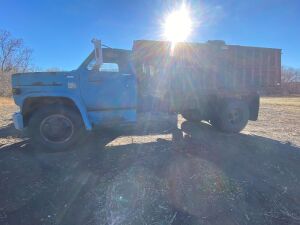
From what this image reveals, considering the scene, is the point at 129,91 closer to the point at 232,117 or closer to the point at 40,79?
the point at 40,79

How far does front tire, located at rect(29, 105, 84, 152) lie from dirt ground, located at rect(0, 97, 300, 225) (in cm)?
21

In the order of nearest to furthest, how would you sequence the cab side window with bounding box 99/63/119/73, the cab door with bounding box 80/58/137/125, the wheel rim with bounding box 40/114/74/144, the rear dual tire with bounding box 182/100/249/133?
the wheel rim with bounding box 40/114/74/144 → the cab door with bounding box 80/58/137/125 → the cab side window with bounding box 99/63/119/73 → the rear dual tire with bounding box 182/100/249/133

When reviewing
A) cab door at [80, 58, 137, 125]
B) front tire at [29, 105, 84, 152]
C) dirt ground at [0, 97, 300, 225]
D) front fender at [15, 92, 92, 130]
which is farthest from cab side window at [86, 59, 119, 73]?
dirt ground at [0, 97, 300, 225]

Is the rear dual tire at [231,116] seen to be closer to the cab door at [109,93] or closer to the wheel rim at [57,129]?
the cab door at [109,93]

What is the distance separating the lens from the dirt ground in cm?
303

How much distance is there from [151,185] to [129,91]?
255 centimetres

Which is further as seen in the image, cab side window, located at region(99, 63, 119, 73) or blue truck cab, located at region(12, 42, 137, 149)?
cab side window, located at region(99, 63, 119, 73)

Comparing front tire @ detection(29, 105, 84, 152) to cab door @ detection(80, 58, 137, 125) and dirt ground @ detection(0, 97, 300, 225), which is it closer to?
dirt ground @ detection(0, 97, 300, 225)

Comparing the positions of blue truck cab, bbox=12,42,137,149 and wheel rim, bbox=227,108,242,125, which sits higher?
A: blue truck cab, bbox=12,42,137,149

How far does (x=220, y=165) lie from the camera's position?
4.57 metres

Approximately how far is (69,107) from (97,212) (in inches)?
114

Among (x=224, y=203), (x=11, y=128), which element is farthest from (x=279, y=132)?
(x=11, y=128)

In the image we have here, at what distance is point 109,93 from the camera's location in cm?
553

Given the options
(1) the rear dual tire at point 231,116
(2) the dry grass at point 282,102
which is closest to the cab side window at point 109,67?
(1) the rear dual tire at point 231,116
